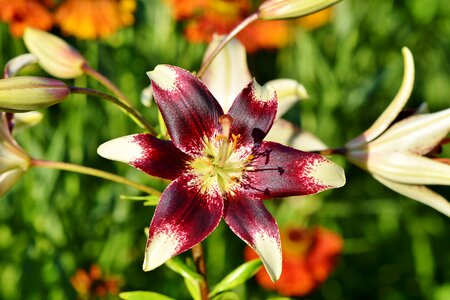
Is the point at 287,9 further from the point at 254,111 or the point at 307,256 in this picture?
the point at 307,256

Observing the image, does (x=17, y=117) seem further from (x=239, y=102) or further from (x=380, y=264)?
(x=380, y=264)

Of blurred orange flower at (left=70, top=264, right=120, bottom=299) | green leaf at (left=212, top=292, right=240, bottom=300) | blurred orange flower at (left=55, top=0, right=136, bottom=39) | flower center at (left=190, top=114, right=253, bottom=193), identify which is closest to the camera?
flower center at (left=190, top=114, right=253, bottom=193)

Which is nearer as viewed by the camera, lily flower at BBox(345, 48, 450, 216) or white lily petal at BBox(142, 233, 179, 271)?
white lily petal at BBox(142, 233, 179, 271)

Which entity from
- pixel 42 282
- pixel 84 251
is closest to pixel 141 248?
pixel 84 251

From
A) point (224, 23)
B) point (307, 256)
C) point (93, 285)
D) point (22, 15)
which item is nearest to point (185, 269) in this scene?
point (93, 285)

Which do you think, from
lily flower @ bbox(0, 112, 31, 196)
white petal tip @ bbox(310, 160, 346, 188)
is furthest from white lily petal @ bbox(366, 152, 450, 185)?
lily flower @ bbox(0, 112, 31, 196)

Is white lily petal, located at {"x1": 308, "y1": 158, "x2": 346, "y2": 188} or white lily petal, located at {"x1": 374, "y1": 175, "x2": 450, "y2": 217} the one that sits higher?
white lily petal, located at {"x1": 308, "y1": 158, "x2": 346, "y2": 188}

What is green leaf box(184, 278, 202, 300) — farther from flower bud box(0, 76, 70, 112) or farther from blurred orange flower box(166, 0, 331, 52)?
blurred orange flower box(166, 0, 331, 52)
